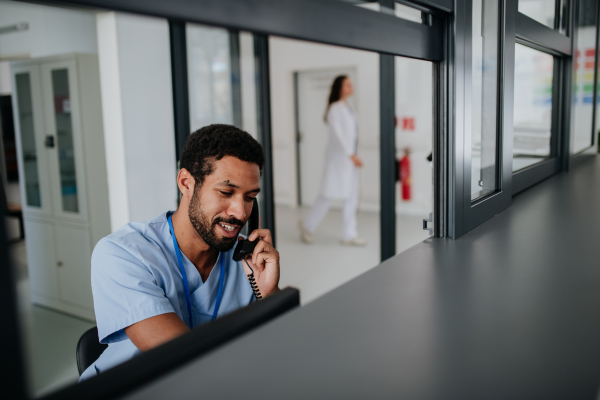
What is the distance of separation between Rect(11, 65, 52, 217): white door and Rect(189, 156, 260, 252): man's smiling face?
259 centimetres

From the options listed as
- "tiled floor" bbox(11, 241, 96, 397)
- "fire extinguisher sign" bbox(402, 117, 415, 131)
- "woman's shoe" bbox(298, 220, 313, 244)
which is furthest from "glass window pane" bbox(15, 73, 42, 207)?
"fire extinguisher sign" bbox(402, 117, 415, 131)

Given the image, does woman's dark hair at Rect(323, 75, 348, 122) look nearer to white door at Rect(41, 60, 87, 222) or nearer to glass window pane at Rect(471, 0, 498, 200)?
white door at Rect(41, 60, 87, 222)

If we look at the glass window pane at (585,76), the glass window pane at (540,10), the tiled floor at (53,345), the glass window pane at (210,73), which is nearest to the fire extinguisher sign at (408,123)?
the glass window pane at (585,76)

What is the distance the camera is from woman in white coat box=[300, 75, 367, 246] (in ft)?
15.3

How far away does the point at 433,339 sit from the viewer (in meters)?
0.67

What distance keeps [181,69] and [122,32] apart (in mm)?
632

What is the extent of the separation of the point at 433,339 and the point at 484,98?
3.12 ft

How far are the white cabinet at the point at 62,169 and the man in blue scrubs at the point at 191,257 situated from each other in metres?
2.13

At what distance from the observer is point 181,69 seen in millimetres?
2482

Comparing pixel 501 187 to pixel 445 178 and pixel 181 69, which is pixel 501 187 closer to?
pixel 445 178

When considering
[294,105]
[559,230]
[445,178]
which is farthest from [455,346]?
[294,105]

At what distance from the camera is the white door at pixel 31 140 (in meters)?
3.28

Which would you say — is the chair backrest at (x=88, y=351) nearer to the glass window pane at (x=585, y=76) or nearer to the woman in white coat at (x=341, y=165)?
the glass window pane at (x=585, y=76)

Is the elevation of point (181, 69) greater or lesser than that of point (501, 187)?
greater
